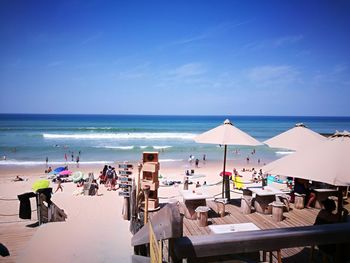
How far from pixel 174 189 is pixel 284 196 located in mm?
10306

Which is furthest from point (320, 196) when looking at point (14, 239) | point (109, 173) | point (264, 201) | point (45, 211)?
point (109, 173)

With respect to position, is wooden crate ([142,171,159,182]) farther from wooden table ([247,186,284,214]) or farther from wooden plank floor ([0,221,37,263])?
wooden plank floor ([0,221,37,263])

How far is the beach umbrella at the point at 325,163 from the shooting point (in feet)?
10.6

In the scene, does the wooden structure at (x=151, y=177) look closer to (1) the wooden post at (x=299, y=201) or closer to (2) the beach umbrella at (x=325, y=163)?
(1) the wooden post at (x=299, y=201)

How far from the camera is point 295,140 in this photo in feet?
29.3

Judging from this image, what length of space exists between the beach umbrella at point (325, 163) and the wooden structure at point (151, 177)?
5017 mm

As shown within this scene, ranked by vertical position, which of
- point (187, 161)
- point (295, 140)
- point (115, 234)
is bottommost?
point (187, 161)

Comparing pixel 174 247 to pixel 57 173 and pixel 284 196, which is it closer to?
pixel 284 196

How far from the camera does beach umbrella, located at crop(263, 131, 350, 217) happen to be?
322 cm

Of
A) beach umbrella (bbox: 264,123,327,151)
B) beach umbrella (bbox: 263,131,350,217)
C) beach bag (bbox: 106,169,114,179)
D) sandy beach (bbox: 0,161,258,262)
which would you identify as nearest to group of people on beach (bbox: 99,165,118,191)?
beach bag (bbox: 106,169,114,179)

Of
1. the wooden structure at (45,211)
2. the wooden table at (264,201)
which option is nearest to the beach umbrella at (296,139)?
the wooden table at (264,201)

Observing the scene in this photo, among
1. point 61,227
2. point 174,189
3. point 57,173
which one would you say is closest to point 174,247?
point 61,227

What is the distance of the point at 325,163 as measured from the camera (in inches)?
135

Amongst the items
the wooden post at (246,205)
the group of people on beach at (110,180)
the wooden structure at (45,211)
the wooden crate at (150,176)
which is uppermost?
the wooden crate at (150,176)
